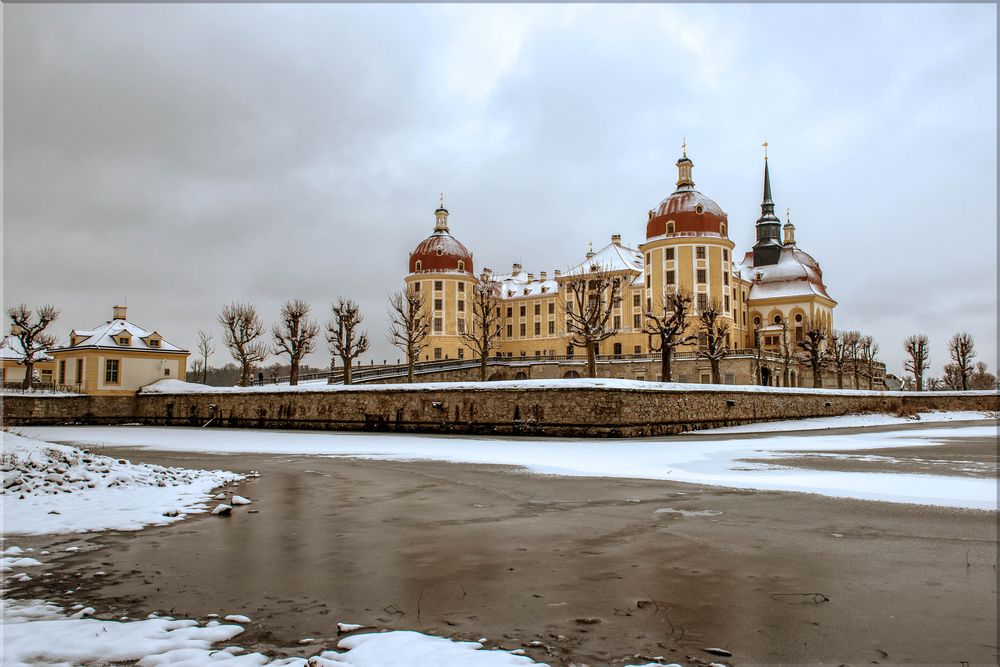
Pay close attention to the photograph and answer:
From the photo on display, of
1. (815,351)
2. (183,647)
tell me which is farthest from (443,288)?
(183,647)

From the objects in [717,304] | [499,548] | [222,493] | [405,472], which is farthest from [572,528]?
[717,304]

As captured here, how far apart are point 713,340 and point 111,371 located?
42.2m

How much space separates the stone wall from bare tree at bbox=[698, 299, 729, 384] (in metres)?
7.93

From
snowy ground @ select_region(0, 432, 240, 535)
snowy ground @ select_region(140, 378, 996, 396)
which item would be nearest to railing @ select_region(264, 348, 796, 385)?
snowy ground @ select_region(140, 378, 996, 396)

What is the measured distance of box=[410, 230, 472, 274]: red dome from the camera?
255 ft

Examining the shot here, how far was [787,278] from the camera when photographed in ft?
253

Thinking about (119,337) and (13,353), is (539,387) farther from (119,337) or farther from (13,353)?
(13,353)

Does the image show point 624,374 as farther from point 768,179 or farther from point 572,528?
point 572,528

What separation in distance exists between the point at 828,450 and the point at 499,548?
15.5 metres

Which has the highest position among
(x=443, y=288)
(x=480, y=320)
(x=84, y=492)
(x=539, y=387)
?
(x=443, y=288)

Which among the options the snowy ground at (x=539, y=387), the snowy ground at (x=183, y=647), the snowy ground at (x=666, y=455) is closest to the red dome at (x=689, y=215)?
the snowy ground at (x=539, y=387)

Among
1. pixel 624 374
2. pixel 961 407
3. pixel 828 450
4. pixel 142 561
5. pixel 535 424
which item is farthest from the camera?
pixel 624 374

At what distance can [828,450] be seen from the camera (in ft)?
65.5

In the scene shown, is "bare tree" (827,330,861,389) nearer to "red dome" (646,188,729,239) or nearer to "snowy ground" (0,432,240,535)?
"red dome" (646,188,729,239)
